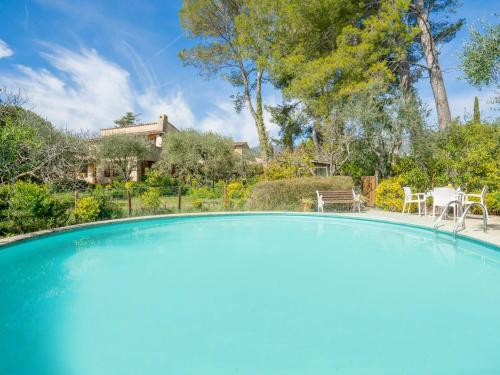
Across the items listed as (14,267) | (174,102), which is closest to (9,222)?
(14,267)

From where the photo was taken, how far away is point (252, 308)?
3.76m

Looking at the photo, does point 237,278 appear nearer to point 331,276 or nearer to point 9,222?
point 331,276

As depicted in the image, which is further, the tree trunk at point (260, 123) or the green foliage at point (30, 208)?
the tree trunk at point (260, 123)

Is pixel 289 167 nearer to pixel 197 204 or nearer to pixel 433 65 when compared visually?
pixel 197 204

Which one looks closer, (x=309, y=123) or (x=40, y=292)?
(x=40, y=292)

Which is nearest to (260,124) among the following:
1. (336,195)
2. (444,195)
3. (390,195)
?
(336,195)

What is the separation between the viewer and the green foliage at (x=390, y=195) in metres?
12.1

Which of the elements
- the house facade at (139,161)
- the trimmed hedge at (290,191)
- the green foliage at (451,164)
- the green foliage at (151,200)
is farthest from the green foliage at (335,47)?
the house facade at (139,161)

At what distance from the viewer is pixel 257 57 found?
63.7 ft

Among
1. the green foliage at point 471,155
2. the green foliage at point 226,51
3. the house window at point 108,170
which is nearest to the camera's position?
the green foliage at point 471,155

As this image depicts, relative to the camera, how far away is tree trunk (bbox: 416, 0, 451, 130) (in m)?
14.6

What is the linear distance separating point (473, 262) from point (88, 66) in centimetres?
1751

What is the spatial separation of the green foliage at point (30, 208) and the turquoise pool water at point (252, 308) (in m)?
0.81

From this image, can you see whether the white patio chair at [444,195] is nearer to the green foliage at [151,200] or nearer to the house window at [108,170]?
the green foliage at [151,200]
